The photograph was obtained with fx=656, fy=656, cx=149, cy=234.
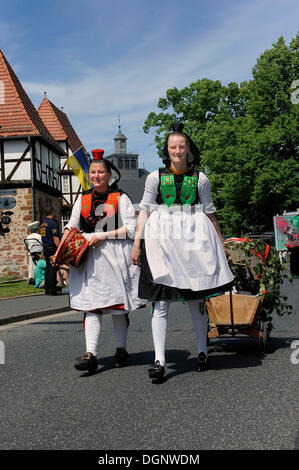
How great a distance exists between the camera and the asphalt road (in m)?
3.56

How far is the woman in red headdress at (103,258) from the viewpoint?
565 centimetres

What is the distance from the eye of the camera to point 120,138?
150000mm

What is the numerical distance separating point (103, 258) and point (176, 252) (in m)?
0.78

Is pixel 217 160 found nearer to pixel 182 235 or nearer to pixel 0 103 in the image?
pixel 0 103

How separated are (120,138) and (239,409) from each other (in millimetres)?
147869

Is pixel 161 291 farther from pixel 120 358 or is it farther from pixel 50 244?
pixel 50 244

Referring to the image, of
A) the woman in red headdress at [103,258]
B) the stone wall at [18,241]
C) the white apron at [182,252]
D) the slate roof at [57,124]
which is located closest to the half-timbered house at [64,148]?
the slate roof at [57,124]

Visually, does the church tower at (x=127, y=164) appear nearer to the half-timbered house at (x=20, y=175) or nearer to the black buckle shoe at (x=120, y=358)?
the half-timbered house at (x=20, y=175)

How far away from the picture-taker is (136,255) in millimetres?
5402

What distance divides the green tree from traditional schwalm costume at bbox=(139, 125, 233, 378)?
1210 inches

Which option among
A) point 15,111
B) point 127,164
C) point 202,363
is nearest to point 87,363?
point 202,363

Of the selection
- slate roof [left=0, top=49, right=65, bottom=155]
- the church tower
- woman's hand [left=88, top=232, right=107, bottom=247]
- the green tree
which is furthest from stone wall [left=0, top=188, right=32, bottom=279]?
the church tower

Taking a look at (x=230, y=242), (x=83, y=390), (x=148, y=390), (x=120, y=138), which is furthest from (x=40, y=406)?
(x=120, y=138)

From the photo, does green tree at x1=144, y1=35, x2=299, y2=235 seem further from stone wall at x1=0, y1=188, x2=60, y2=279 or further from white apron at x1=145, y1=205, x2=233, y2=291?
white apron at x1=145, y1=205, x2=233, y2=291
